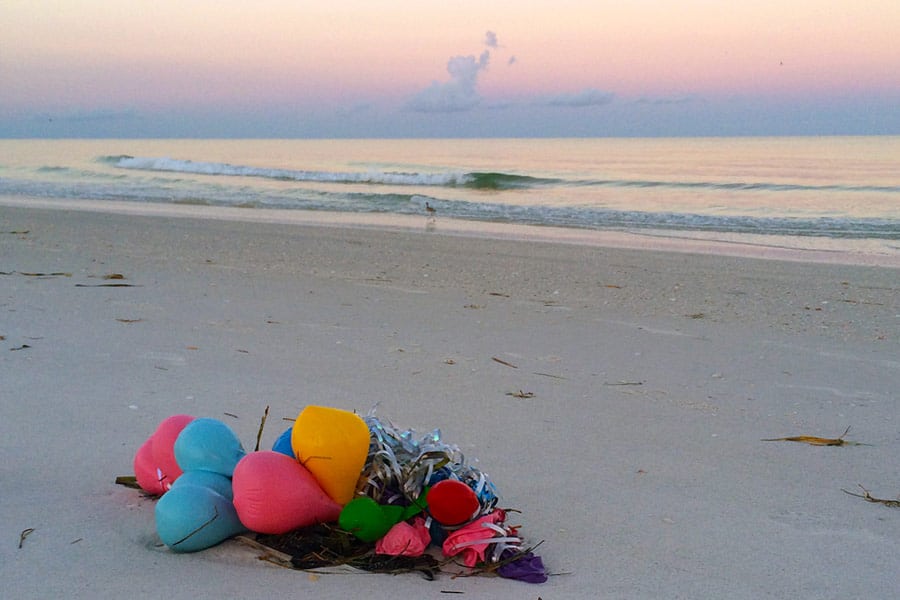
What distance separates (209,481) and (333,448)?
1.34 feet

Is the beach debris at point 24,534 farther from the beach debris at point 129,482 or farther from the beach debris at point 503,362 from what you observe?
the beach debris at point 503,362

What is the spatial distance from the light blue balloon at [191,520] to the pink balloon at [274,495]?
64 mm

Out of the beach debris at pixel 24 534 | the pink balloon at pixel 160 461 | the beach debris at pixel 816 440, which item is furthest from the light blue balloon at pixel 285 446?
the beach debris at pixel 816 440

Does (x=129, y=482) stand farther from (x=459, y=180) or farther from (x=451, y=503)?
(x=459, y=180)

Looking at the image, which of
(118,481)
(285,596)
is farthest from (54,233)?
(285,596)

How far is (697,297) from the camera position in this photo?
24.8 feet

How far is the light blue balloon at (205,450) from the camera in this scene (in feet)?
7.89

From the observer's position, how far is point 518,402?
399cm

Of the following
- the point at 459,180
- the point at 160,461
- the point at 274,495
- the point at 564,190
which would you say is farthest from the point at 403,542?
the point at 459,180

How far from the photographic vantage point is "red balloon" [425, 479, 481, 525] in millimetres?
2234

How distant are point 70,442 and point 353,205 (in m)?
17.5

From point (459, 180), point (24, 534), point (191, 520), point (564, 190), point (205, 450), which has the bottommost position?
point (24, 534)

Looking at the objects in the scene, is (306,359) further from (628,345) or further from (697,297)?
(697,297)

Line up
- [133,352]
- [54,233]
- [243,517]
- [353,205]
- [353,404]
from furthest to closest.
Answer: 1. [353,205]
2. [54,233]
3. [133,352]
4. [353,404]
5. [243,517]
